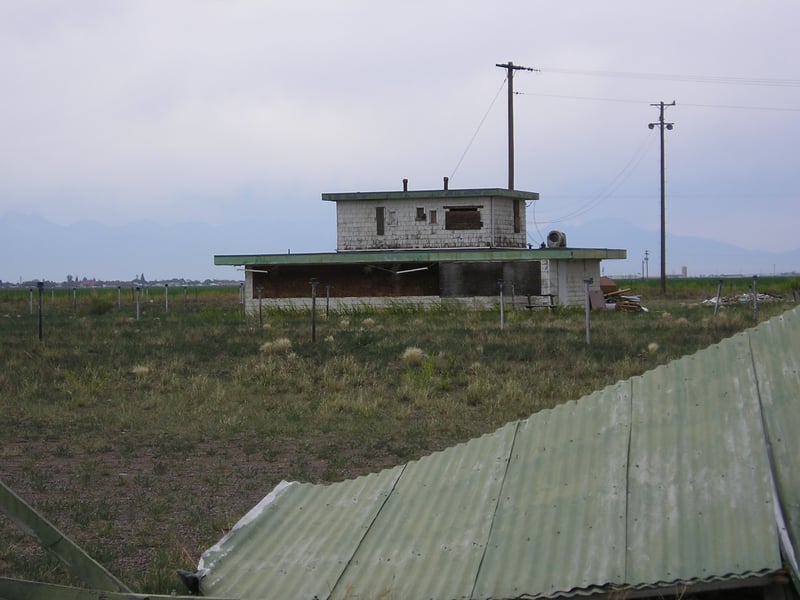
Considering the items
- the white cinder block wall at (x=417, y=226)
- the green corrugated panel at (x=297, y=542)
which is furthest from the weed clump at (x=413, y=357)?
the white cinder block wall at (x=417, y=226)

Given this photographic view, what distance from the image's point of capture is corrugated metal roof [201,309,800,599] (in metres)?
4.75

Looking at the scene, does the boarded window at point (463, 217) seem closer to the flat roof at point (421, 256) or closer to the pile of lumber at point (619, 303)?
Result: the flat roof at point (421, 256)

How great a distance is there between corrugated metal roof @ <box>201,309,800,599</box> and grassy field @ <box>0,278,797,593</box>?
112 centimetres

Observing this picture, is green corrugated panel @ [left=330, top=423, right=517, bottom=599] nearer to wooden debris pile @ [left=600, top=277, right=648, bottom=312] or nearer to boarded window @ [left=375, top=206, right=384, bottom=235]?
wooden debris pile @ [left=600, top=277, right=648, bottom=312]

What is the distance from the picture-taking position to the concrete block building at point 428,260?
34.5 metres

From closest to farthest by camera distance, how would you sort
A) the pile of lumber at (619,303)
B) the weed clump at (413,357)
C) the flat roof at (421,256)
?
1. the weed clump at (413,357)
2. the flat roof at (421,256)
3. the pile of lumber at (619,303)

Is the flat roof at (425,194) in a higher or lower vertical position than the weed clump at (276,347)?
higher

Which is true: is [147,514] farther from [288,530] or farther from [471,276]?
[471,276]

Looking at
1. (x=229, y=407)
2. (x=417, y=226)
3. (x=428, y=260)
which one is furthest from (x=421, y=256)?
(x=229, y=407)

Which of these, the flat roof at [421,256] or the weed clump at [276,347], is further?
the flat roof at [421,256]

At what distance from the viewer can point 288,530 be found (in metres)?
6.22

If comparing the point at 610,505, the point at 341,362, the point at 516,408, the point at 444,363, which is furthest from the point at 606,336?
the point at 610,505

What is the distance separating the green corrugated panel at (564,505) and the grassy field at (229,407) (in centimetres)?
226

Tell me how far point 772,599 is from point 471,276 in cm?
3056
